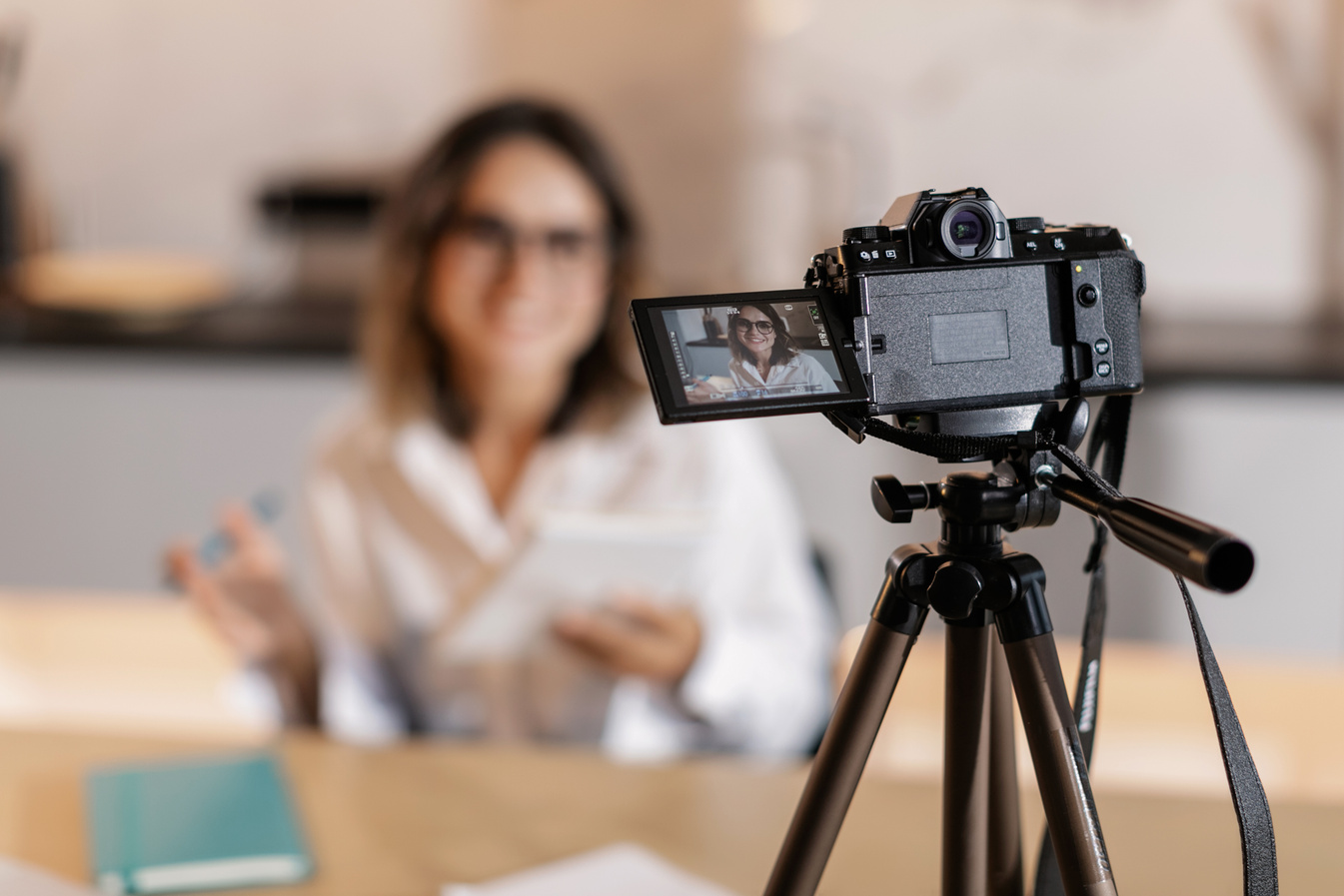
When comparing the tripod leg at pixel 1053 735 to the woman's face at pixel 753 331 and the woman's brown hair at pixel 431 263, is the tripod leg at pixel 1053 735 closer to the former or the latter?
the woman's face at pixel 753 331

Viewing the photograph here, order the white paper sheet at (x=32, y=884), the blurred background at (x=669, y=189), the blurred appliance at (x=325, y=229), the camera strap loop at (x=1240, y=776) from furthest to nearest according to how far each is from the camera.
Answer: the blurred appliance at (x=325, y=229)
the blurred background at (x=669, y=189)
the white paper sheet at (x=32, y=884)
the camera strap loop at (x=1240, y=776)

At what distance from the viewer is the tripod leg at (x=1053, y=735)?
0.57 meters

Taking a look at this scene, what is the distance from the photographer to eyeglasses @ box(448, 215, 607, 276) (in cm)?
145

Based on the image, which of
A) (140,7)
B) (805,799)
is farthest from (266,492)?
(805,799)

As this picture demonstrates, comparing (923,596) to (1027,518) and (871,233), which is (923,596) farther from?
(871,233)

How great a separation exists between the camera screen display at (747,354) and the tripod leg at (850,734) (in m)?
0.12

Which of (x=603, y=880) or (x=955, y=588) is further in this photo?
(x=603, y=880)

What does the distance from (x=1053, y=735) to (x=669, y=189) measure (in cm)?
207

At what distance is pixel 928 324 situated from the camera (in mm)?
555

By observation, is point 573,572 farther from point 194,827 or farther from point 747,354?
point 747,354

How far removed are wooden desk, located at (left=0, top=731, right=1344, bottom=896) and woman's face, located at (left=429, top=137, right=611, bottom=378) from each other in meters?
0.60

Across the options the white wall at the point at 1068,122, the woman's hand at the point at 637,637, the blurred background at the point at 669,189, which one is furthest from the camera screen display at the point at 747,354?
the white wall at the point at 1068,122

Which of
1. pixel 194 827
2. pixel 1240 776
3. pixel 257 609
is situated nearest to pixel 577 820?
pixel 194 827

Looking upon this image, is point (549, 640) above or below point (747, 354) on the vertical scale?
below
